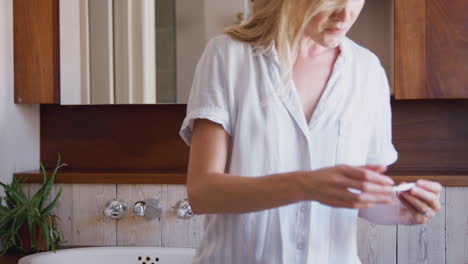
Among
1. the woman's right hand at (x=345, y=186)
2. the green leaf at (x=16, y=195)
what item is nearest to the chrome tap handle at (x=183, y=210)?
the green leaf at (x=16, y=195)

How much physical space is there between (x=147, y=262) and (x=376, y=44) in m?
0.92

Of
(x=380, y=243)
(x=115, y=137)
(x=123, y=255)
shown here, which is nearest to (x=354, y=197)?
(x=380, y=243)

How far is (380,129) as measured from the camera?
0.88 m

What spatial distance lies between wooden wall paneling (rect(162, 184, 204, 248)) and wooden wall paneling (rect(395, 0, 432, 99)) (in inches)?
26.9

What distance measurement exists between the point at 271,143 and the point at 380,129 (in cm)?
20

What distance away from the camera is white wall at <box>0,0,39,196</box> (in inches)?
67.3

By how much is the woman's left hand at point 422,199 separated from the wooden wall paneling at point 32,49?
1.26 meters

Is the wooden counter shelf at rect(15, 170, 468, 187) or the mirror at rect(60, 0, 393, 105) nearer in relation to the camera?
the wooden counter shelf at rect(15, 170, 468, 187)

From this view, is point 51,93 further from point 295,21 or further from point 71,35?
point 295,21

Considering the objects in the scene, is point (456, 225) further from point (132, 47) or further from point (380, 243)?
point (132, 47)

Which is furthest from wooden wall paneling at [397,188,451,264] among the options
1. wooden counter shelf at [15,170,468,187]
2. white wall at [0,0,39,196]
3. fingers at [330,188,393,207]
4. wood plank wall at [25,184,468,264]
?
white wall at [0,0,39,196]

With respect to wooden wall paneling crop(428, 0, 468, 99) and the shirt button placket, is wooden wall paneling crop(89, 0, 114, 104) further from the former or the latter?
the shirt button placket

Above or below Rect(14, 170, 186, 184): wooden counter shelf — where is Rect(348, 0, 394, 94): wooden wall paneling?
above

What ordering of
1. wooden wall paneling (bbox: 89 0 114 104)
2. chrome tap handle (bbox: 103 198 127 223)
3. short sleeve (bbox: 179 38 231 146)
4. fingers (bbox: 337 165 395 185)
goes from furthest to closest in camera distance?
wooden wall paneling (bbox: 89 0 114 104) < chrome tap handle (bbox: 103 198 127 223) < short sleeve (bbox: 179 38 231 146) < fingers (bbox: 337 165 395 185)
